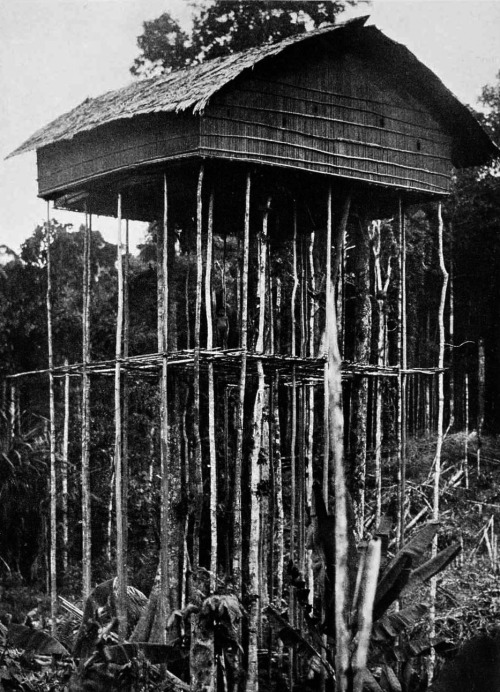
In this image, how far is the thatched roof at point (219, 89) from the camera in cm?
1225

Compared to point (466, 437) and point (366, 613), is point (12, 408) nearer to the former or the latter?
point (466, 437)

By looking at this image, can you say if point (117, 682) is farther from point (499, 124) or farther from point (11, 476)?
point (499, 124)

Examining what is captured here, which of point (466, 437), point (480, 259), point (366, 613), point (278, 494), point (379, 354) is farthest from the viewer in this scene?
point (480, 259)

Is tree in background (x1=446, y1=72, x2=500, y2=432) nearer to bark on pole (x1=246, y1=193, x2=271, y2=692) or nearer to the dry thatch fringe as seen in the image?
bark on pole (x1=246, y1=193, x2=271, y2=692)

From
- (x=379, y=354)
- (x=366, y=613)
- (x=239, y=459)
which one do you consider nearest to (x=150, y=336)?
(x=379, y=354)

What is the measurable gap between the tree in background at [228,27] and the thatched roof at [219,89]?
8423 millimetres

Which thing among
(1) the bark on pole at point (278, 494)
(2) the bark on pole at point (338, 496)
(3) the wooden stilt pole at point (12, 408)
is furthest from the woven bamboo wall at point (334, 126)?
(3) the wooden stilt pole at point (12, 408)

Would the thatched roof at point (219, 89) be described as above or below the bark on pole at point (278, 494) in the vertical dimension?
Answer: above

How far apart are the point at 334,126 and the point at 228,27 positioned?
11.0m

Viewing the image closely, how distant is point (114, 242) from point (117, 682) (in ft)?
58.2

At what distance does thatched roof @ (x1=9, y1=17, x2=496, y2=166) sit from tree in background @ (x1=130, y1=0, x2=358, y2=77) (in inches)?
332

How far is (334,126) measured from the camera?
43.9 ft

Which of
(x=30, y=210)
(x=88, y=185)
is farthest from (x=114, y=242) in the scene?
(x=88, y=185)

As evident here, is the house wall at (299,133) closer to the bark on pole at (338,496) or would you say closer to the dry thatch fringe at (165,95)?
the dry thatch fringe at (165,95)
